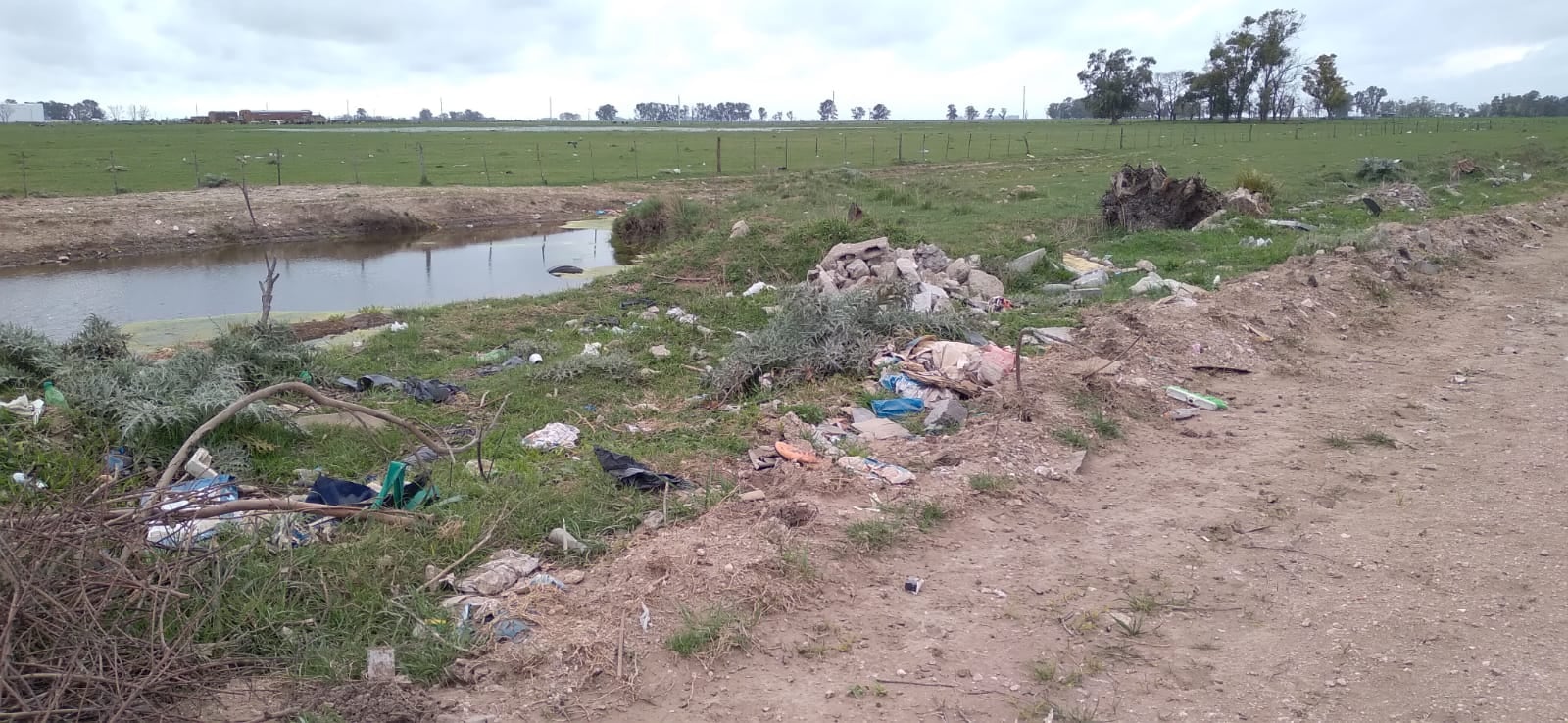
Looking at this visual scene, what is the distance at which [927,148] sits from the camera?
142 feet

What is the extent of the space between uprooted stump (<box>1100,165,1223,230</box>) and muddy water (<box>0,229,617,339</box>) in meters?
8.81

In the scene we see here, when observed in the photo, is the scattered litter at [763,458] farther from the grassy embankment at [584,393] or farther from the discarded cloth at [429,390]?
the discarded cloth at [429,390]

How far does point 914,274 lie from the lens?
10023mm

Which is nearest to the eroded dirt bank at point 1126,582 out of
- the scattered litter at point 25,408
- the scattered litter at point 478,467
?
the scattered litter at point 478,467

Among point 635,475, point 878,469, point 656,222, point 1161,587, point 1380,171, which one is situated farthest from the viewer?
point 1380,171

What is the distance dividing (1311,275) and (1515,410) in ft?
12.5

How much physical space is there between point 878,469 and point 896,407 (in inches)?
48.0

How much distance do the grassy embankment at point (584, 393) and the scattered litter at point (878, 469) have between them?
71 centimetres

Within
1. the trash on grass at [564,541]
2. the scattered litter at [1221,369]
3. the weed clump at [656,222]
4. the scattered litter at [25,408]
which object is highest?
the weed clump at [656,222]

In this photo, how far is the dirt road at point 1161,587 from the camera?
3135 millimetres

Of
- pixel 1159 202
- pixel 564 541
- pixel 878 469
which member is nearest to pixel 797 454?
pixel 878 469

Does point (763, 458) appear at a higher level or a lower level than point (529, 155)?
lower

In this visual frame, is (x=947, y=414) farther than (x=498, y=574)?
Yes

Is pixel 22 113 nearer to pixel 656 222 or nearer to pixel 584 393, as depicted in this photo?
pixel 656 222
